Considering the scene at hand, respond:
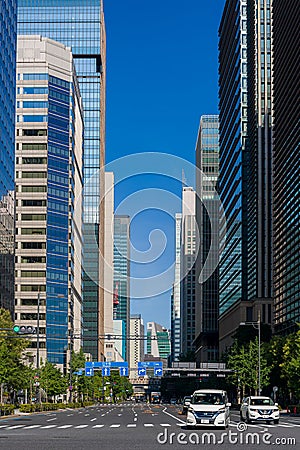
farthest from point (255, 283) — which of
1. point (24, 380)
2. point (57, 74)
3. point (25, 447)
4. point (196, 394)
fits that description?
point (25, 447)

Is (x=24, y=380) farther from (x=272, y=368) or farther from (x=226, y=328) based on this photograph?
(x=226, y=328)

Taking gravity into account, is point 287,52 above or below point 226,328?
above

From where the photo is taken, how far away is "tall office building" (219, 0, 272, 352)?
161 meters

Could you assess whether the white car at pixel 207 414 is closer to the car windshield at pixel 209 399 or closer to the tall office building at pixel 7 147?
the car windshield at pixel 209 399

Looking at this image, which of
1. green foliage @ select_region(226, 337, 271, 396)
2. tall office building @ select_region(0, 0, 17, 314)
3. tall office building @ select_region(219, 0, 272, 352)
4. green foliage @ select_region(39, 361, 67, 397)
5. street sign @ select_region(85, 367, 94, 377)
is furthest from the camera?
tall office building @ select_region(219, 0, 272, 352)

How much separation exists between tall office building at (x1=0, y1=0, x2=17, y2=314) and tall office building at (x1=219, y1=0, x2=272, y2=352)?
5947 cm

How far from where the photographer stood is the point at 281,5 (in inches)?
5979

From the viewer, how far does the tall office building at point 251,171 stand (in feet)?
529

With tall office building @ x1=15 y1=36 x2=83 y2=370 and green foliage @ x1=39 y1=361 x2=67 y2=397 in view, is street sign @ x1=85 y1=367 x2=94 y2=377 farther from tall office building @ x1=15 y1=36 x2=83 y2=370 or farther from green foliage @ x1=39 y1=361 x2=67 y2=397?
green foliage @ x1=39 y1=361 x2=67 y2=397

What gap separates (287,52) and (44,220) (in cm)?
5729

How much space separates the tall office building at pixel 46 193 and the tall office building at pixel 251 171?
3427 centimetres

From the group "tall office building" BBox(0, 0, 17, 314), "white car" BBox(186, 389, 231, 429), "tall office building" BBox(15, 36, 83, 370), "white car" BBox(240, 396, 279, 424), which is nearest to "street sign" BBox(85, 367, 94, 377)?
"tall office building" BBox(15, 36, 83, 370)

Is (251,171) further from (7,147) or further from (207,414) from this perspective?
(207,414)

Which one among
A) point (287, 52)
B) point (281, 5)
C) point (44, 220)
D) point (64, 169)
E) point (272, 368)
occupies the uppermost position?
point (281, 5)
